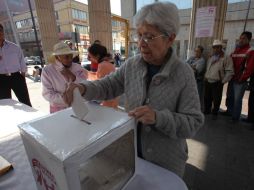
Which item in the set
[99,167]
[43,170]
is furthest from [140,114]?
[43,170]

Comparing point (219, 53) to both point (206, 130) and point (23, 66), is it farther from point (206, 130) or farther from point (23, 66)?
point (23, 66)

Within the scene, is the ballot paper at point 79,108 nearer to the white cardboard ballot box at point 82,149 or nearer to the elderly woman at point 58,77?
the white cardboard ballot box at point 82,149

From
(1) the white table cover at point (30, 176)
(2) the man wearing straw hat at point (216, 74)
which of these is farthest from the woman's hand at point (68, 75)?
(2) the man wearing straw hat at point (216, 74)

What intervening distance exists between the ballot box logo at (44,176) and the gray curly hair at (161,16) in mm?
721

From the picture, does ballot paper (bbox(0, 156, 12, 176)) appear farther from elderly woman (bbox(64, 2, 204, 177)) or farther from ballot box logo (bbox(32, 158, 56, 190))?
elderly woman (bbox(64, 2, 204, 177))

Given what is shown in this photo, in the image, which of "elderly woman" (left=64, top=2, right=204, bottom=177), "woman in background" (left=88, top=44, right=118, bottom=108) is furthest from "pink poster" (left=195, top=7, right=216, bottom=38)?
"elderly woman" (left=64, top=2, right=204, bottom=177)

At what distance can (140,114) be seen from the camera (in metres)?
0.63

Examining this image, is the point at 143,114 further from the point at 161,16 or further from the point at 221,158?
the point at 221,158

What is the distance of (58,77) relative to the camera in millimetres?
1730

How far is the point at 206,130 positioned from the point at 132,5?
17.2 meters

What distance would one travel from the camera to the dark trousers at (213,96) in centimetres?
337

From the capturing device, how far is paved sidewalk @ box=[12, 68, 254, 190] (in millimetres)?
1846

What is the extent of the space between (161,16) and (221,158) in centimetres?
221

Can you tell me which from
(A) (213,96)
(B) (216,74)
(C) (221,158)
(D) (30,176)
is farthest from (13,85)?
(A) (213,96)
